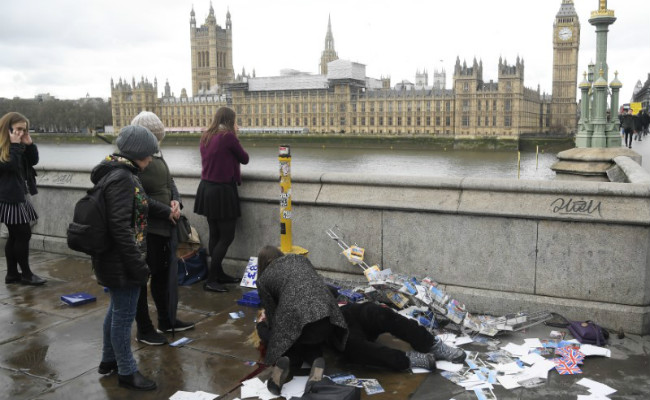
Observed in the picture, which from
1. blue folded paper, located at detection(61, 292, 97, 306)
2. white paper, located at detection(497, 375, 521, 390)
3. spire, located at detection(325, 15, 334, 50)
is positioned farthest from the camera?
spire, located at detection(325, 15, 334, 50)

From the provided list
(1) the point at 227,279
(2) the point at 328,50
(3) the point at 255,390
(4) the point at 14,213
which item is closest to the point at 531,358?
(3) the point at 255,390

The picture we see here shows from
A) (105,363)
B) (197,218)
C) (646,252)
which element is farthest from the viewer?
(197,218)

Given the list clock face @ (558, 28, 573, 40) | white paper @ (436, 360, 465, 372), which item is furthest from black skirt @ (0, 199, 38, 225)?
clock face @ (558, 28, 573, 40)

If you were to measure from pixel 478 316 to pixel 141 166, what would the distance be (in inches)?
114

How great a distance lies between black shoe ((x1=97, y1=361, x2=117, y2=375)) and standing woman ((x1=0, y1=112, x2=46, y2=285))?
8.50ft

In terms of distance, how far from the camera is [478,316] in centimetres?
471

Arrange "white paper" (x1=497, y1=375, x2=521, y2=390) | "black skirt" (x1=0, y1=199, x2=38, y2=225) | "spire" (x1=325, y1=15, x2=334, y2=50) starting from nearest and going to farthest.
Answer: "white paper" (x1=497, y1=375, x2=521, y2=390) < "black skirt" (x1=0, y1=199, x2=38, y2=225) < "spire" (x1=325, y1=15, x2=334, y2=50)

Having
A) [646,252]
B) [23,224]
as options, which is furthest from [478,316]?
[23,224]

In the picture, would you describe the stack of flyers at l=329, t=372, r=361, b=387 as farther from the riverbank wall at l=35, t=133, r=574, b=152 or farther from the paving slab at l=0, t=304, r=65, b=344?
the riverbank wall at l=35, t=133, r=574, b=152

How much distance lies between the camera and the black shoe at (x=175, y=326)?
4.49 metres

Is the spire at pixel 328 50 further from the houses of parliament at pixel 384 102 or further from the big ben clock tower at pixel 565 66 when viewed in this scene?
the big ben clock tower at pixel 565 66

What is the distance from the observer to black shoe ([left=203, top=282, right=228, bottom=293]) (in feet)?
18.3

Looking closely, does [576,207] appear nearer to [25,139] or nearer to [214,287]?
[214,287]

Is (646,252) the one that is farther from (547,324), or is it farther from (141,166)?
(141,166)
